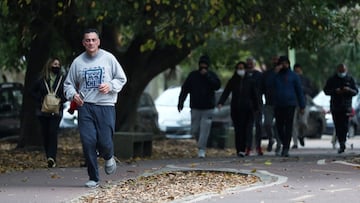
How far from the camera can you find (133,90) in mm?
22438

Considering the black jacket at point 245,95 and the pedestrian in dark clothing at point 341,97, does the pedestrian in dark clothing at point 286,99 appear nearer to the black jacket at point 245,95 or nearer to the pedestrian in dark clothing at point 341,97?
the black jacket at point 245,95

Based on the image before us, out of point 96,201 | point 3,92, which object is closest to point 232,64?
point 3,92

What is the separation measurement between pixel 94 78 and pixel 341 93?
28.5 feet

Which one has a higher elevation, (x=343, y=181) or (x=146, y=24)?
(x=146, y=24)

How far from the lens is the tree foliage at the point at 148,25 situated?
58.4ft

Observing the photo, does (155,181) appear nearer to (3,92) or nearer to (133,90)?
(133,90)

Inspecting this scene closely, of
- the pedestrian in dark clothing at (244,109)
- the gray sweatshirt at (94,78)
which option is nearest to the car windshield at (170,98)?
the pedestrian in dark clothing at (244,109)

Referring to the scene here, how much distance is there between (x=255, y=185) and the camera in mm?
12320

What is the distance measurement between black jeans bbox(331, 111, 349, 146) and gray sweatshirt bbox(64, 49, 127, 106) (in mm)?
8522

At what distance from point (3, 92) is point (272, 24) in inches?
363

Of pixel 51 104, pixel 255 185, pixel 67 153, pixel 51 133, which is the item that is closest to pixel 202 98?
pixel 67 153

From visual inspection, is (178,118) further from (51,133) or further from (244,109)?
(51,133)

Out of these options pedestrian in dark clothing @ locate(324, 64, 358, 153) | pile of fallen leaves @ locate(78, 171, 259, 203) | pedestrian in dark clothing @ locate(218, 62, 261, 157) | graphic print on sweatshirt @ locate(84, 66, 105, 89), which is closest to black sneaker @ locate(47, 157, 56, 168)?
pile of fallen leaves @ locate(78, 171, 259, 203)

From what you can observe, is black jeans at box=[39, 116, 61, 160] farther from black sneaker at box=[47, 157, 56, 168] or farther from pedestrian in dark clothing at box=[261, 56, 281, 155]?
pedestrian in dark clothing at box=[261, 56, 281, 155]
